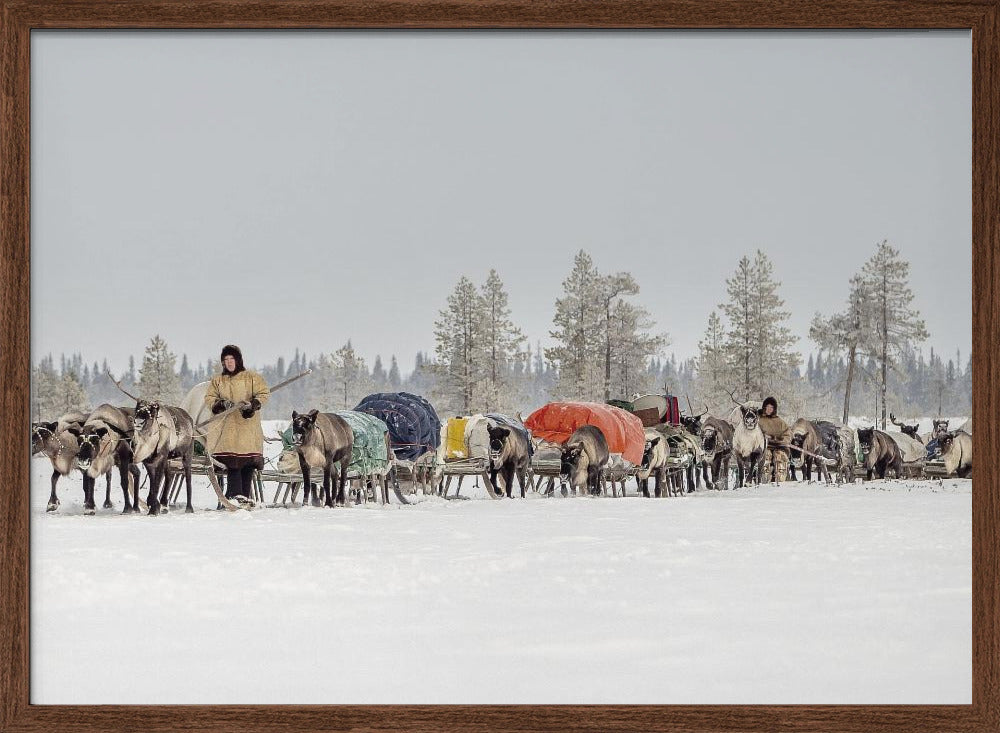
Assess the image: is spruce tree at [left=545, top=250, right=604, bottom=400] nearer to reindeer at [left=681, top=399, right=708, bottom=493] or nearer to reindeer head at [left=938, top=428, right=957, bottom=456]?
reindeer at [left=681, top=399, right=708, bottom=493]

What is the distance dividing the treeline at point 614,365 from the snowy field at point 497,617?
3.83 ft

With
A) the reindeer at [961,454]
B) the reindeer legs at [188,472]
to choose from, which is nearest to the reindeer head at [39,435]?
the reindeer legs at [188,472]

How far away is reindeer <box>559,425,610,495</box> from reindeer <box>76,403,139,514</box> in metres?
6.65

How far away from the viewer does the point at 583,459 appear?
51.4 ft

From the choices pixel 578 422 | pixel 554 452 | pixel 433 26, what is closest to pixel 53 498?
pixel 433 26

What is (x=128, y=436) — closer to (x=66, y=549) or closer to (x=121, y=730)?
(x=66, y=549)

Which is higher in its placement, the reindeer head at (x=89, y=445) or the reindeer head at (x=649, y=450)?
the reindeer head at (x=89, y=445)

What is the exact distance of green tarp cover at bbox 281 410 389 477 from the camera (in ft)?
44.9

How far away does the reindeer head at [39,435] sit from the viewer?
649 cm

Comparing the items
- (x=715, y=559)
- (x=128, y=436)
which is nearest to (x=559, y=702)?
(x=715, y=559)

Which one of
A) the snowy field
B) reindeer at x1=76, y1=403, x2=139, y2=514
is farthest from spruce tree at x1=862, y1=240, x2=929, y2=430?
reindeer at x1=76, y1=403, x2=139, y2=514

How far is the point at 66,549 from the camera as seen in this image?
6.61 meters

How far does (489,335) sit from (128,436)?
188 inches

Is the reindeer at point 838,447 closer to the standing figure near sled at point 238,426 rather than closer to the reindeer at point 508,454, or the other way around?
the reindeer at point 508,454
